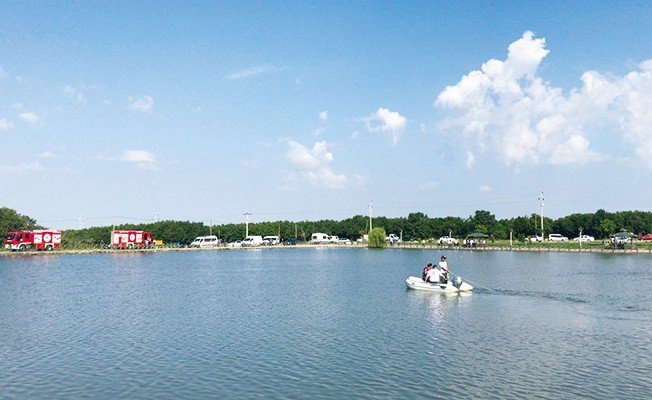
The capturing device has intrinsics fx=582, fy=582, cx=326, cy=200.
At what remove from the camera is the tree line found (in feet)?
497

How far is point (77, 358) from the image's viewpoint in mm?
26391

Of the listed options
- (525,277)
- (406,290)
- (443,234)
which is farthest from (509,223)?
(406,290)

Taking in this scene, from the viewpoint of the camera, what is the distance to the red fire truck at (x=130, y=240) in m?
133

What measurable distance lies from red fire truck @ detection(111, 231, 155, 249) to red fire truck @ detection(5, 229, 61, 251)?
1220 cm

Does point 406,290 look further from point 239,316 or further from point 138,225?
point 138,225

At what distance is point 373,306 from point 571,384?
2128cm

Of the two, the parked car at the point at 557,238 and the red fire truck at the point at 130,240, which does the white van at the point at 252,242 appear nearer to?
the red fire truck at the point at 130,240

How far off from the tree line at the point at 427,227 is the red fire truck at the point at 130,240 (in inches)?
478

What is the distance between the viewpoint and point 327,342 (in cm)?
2978

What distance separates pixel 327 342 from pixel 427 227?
15067cm

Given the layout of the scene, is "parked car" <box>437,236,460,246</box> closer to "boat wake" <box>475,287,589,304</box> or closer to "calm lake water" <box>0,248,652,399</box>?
"calm lake water" <box>0,248,652,399</box>

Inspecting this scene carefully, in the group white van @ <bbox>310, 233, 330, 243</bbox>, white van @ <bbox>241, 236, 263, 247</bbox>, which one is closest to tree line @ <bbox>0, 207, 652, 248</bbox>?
white van @ <bbox>310, 233, 330, 243</bbox>

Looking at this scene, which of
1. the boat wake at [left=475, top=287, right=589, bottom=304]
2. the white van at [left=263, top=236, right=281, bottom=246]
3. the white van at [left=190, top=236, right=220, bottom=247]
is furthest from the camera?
the white van at [left=263, top=236, right=281, bottom=246]

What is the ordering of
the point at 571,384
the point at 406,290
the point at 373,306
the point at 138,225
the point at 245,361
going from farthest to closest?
the point at 138,225
the point at 406,290
the point at 373,306
the point at 245,361
the point at 571,384
